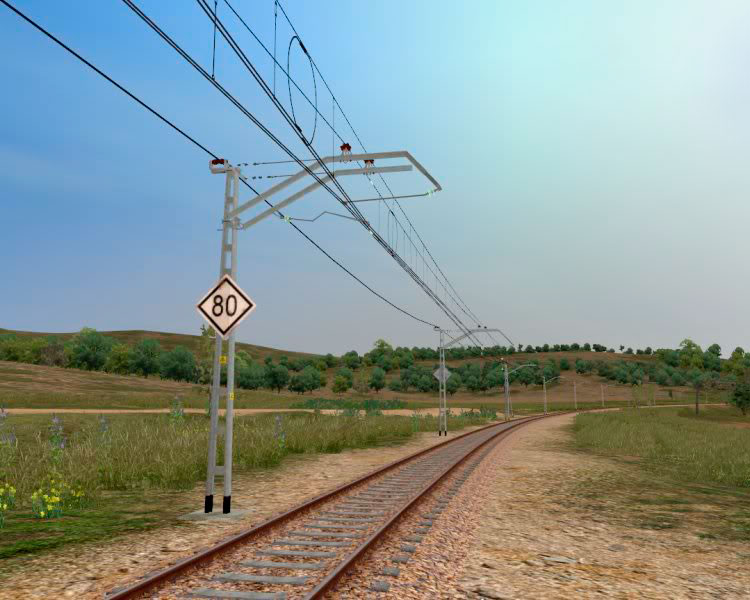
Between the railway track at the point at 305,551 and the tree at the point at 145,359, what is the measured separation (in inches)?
5356

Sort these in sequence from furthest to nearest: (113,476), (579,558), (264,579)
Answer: (113,476), (579,558), (264,579)

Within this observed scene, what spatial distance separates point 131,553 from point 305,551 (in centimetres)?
231

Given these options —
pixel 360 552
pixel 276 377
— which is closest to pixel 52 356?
pixel 276 377

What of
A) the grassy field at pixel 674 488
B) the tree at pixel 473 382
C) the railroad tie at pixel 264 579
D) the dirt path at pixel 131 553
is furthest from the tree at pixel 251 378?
the railroad tie at pixel 264 579

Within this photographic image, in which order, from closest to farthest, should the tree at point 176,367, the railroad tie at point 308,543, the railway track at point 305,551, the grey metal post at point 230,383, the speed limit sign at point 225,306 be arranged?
the railway track at point 305,551 → the railroad tie at point 308,543 → the speed limit sign at point 225,306 → the grey metal post at point 230,383 → the tree at point 176,367

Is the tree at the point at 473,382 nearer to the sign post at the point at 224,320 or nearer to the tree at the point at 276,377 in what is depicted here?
the tree at the point at 276,377

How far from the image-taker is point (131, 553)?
723 cm

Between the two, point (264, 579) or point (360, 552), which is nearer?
point (264, 579)

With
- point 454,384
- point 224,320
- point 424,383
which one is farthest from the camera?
point 454,384

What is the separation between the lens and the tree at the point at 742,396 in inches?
3081

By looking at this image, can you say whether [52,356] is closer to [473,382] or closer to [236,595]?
[473,382]

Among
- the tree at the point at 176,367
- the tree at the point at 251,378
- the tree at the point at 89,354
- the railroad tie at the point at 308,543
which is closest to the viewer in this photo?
the railroad tie at the point at 308,543

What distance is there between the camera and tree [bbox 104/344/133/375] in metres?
134

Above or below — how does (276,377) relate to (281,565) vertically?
above
